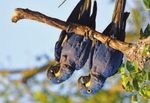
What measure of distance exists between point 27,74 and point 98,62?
3522mm

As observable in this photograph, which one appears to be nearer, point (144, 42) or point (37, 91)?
point (144, 42)

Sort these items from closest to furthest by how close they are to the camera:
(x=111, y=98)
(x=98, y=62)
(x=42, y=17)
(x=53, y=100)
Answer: (x=42, y=17), (x=98, y=62), (x=53, y=100), (x=111, y=98)

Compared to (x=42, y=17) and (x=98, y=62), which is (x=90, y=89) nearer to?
(x=98, y=62)

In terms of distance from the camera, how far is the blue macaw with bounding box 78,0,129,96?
1399mm

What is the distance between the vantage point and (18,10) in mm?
1375

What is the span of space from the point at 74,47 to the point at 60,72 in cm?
8

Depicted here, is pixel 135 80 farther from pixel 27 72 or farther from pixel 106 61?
pixel 27 72

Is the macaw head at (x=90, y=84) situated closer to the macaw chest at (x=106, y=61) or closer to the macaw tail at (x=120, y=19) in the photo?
the macaw chest at (x=106, y=61)

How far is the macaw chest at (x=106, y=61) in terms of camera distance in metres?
1.44

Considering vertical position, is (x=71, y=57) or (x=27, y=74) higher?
(x=71, y=57)

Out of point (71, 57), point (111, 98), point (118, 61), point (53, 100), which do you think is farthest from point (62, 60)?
point (111, 98)

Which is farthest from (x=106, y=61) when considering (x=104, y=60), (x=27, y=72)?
(x=27, y=72)

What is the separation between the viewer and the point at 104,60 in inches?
57.9

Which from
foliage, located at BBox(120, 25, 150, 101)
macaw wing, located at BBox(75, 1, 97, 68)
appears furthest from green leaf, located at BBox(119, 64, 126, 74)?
macaw wing, located at BBox(75, 1, 97, 68)
